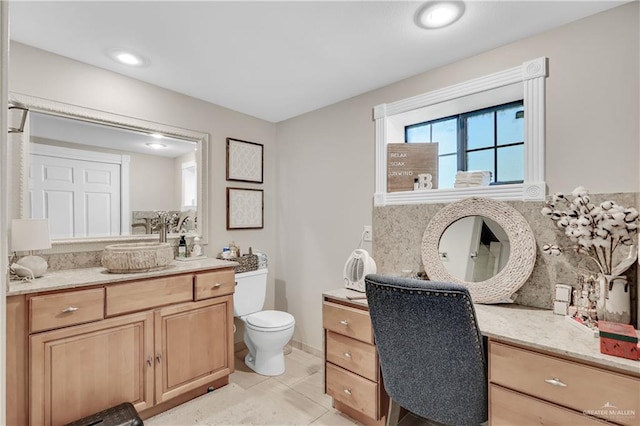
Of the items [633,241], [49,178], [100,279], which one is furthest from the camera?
[49,178]

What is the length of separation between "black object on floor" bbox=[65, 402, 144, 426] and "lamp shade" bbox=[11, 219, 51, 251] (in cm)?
93

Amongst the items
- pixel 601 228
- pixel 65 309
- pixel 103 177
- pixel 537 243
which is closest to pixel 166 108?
pixel 103 177

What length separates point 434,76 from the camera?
7.10 feet

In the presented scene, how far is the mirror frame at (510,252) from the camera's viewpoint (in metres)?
1.73

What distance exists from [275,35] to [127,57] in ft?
3.25

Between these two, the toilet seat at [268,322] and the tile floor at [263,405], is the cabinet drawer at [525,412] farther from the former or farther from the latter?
the toilet seat at [268,322]

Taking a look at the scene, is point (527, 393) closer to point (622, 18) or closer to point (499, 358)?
point (499, 358)

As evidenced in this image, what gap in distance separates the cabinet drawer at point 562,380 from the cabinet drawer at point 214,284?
5.65 ft

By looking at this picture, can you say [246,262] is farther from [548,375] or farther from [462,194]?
[548,375]

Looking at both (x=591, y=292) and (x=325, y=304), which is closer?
(x=591, y=292)

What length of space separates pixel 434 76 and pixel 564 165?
0.97m

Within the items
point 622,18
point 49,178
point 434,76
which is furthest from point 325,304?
point 622,18

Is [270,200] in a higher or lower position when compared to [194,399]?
higher

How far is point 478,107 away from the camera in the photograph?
2146 mm
